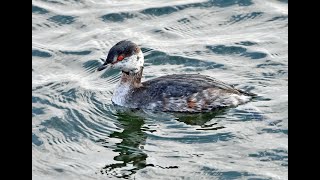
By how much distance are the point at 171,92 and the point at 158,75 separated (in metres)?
1.14

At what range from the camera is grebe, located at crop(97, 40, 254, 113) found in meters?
8.81

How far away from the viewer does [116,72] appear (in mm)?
10281

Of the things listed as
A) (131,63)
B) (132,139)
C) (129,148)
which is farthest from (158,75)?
(129,148)

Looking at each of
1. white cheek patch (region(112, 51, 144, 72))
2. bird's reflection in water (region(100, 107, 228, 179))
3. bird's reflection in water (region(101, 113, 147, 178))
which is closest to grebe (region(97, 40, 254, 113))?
white cheek patch (region(112, 51, 144, 72))

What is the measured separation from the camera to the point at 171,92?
8875mm

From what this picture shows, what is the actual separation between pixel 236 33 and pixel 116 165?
4472mm

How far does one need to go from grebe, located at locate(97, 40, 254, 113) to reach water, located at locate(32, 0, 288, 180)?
0.14 m

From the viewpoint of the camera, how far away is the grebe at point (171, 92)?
8.81 metres

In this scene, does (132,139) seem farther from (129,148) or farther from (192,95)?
(192,95)

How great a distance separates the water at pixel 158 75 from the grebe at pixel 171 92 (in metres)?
0.14
